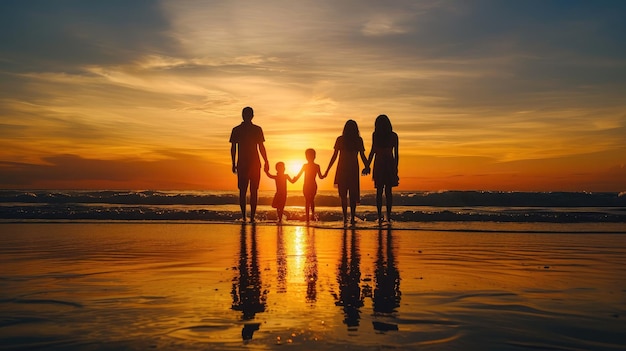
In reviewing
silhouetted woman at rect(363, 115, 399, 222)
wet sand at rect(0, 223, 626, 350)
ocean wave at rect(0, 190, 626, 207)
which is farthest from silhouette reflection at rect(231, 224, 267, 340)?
ocean wave at rect(0, 190, 626, 207)

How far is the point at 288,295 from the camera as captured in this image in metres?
4.38

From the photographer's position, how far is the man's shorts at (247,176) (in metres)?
15.2

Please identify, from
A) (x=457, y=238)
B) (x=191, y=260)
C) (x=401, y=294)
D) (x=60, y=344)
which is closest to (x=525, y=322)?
(x=401, y=294)

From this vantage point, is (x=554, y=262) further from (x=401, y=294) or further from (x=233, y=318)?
(x=233, y=318)

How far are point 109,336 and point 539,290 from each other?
3495 millimetres

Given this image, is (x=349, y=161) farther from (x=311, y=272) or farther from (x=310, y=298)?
(x=310, y=298)

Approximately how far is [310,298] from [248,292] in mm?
589

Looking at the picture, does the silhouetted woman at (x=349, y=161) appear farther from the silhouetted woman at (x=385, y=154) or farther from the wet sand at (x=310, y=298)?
the wet sand at (x=310, y=298)

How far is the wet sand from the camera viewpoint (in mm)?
3072

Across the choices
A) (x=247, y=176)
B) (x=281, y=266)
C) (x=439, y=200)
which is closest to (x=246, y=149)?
(x=247, y=176)

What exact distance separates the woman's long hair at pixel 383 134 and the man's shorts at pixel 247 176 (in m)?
3.37

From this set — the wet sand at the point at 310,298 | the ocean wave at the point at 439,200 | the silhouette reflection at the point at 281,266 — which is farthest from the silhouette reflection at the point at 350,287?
the ocean wave at the point at 439,200

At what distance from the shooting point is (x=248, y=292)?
4555 millimetres

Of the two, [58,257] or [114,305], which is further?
[58,257]
